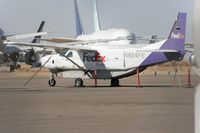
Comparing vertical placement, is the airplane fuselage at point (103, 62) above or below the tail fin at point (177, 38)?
below

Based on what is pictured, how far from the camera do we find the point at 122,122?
37.7 feet

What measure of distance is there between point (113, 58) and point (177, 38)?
13.0 feet

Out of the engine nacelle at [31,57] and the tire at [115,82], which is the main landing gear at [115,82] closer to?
the tire at [115,82]

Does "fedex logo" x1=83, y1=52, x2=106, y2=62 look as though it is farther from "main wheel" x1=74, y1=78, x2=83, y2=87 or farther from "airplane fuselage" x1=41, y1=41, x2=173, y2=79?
"main wheel" x1=74, y1=78, x2=83, y2=87

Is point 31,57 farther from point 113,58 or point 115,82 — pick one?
point 113,58

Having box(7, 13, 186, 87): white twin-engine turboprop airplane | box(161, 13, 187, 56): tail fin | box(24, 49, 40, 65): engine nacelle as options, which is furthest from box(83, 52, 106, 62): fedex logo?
box(24, 49, 40, 65): engine nacelle

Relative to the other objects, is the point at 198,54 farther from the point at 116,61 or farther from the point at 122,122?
the point at 116,61

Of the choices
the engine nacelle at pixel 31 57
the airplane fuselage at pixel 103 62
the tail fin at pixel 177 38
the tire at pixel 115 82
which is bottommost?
the engine nacelle at pixel 31 57

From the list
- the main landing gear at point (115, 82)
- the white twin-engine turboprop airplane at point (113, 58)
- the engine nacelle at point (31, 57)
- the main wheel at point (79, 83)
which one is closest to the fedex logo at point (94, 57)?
the white twin-engine turboprop airplane at point (113, 58)

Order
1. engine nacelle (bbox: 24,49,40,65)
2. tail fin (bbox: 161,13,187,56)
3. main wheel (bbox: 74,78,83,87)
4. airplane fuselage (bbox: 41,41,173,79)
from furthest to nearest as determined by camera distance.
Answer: engine nacelle (bbox: 24,49,40,65), main wheel (bbox: 74,78,83,87), airplane fuselage (bbox: 41,41,173,79), tail fin (bbox: 161,13,187,56)

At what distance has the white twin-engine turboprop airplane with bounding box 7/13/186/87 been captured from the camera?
3100 centimetres

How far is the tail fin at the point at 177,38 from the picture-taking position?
101 feet

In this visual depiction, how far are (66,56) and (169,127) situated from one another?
2340 centimetres

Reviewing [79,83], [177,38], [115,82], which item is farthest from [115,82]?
[177,38]
